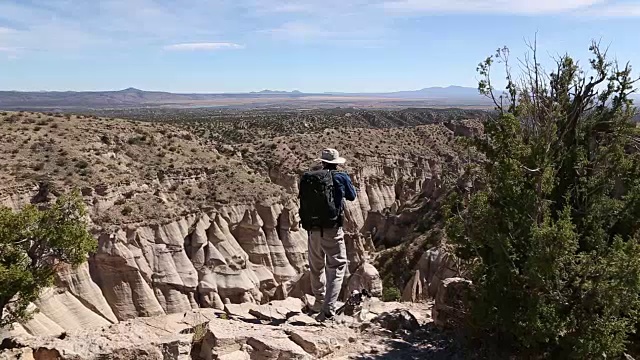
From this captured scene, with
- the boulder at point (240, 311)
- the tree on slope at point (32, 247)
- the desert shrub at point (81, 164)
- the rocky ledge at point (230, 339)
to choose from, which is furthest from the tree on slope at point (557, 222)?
the desert shrub at point (81, 164)

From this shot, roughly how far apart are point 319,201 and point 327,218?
31 centimetres

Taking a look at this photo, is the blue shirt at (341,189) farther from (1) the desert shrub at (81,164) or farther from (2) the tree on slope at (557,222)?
(1) the desert shrub at (81,164)

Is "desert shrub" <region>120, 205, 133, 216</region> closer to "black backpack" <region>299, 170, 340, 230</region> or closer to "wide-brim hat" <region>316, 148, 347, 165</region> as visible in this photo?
"wide-brim hat" <region>316, 148, 347, 165</region>

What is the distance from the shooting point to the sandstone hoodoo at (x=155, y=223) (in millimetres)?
24172

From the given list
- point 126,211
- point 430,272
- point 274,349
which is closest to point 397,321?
point 274,349

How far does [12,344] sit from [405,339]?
6.20m

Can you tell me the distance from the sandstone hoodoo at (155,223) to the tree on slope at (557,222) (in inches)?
428

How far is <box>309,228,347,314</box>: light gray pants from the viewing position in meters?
9.80

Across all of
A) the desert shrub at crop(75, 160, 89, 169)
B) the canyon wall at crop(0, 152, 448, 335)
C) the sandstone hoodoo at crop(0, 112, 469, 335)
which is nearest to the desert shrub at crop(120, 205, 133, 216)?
the sandstone hoodoo at crop(0, 112, 469, 335)

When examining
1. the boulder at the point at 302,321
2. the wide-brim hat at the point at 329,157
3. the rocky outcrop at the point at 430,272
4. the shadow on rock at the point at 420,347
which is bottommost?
the rocky outcrop at the point at 430,272

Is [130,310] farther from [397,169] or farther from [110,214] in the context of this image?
[397,169]

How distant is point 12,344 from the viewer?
8859mm

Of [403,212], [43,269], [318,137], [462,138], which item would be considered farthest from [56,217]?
[318,137]

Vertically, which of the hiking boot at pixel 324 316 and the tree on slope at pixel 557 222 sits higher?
the tree on slope at pixel 557 222
